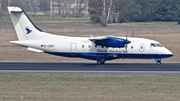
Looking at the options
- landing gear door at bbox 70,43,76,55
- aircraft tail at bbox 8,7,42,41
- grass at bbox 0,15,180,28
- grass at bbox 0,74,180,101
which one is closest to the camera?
grass at bbox 0,74,180,101

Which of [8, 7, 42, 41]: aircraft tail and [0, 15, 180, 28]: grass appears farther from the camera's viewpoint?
[0, 15, 180, 28]: grass

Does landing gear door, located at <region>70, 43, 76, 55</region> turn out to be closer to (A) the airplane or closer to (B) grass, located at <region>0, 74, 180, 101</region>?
(A) the airplane

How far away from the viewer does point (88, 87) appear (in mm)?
19438

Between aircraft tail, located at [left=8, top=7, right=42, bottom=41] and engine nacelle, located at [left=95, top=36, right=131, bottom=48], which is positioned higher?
aircraft tail, located at [left=8, top=7, right=42, bottom=41]

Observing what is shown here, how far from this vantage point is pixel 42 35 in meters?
32.7

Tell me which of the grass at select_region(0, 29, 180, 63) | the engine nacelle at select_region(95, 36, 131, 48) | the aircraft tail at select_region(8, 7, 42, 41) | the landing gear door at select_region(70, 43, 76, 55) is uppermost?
the aircraft tail at select_region(8, 7, 42, 41)

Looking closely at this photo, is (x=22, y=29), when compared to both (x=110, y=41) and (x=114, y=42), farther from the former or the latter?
(x=114, y=42)

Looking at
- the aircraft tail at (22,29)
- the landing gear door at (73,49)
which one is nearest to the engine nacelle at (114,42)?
the landing gear door at (73,49)

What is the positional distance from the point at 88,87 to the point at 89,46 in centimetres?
1293

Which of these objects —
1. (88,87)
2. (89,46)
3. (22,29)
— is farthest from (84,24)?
(88,87)

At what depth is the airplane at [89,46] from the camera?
31750mm

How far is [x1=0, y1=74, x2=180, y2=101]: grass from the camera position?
645 inches

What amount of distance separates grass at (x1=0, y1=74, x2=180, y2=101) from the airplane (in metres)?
8.25

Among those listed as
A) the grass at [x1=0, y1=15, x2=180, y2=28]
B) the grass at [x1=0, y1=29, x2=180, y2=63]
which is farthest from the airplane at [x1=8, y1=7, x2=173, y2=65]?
the grass at [x1=0, y1=15, x2=180, y2=28]
